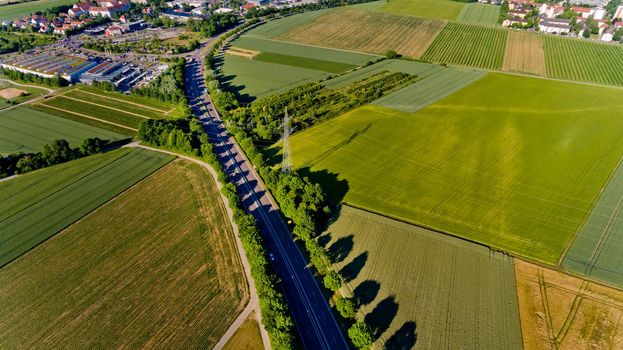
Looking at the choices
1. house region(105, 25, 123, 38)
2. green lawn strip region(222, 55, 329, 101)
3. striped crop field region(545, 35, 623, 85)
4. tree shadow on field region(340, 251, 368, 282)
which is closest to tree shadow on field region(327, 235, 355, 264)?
tree shadow on field region(340, 251, 368, 282)

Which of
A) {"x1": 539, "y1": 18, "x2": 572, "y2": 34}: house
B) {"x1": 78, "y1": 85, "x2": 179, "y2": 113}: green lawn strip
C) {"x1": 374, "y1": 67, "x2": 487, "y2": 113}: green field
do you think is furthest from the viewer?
{"x1": 539, "y1": 18, "x2": 572, "y2": 34}: house

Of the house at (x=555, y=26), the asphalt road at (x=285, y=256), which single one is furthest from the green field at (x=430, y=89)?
the house at (x=555, y=26)

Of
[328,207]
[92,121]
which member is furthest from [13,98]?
[328,207]

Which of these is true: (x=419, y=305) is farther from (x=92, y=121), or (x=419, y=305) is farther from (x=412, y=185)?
(x=92, y=121)

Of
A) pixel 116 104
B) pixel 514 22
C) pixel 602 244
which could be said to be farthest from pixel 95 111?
pixel 514 22

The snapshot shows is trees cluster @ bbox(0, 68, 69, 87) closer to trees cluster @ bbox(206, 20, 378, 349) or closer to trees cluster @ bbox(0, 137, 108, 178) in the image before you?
trees cluster @ bbox(0, 137, 108, 178)

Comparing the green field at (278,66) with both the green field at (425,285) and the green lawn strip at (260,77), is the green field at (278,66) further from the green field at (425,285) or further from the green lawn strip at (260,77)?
the green field at (425,285)

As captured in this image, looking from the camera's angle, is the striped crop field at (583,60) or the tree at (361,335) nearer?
the tree at (361,335)
